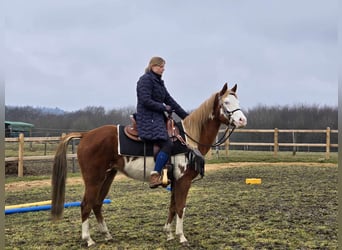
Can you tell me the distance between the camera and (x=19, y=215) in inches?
228

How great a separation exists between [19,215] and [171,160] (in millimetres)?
3172

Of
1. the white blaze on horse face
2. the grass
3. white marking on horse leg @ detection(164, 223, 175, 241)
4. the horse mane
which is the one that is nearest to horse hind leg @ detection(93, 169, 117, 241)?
the grass

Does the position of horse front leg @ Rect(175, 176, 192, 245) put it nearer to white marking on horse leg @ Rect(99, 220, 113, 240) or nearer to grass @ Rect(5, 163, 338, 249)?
grass @ Rect(5, 163, 338, 249)

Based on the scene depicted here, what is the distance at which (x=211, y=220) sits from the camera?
507 centimetres

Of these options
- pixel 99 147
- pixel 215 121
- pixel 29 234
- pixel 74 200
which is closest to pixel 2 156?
pixel 99 147

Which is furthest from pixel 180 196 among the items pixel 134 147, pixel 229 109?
pixel 229 109

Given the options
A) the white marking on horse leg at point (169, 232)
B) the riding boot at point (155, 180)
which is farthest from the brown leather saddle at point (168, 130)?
the white marking on horse leg at point (169, 232)

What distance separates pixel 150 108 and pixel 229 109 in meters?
0.93

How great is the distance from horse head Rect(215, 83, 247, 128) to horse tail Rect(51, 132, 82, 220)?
1.82 m

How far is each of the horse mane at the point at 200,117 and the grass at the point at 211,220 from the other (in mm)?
1277

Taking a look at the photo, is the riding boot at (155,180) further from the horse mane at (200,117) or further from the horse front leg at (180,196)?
the horse mane at (200,117)

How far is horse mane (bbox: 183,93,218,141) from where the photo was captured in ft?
14.2

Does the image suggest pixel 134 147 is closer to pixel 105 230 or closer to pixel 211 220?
pixel 105 230

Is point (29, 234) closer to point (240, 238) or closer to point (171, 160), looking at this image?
point (171, 160)
